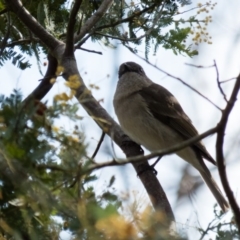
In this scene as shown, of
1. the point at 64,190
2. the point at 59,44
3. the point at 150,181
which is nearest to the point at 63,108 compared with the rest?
the point at 64,190

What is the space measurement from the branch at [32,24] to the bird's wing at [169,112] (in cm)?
159

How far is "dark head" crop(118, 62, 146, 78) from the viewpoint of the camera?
6.94 m

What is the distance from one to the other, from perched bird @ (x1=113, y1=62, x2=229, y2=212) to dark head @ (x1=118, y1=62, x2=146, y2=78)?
0.92ft

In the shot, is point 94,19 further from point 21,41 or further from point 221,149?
point 221,149

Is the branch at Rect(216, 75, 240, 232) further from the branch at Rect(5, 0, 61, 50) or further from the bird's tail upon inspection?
the bird's tail

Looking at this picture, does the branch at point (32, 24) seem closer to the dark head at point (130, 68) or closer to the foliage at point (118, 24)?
the foliage at point (118, 24)

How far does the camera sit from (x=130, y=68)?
699 cm

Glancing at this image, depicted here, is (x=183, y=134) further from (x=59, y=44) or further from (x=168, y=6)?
(x=59, y=44)

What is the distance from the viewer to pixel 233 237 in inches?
102

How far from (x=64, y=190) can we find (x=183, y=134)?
12.8ft

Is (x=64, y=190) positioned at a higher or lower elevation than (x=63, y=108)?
lower

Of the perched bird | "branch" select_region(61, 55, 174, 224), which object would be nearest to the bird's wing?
the perched bird

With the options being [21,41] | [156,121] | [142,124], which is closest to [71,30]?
[21,41]

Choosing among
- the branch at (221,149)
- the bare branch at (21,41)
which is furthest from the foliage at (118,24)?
the branch at (221,149)
